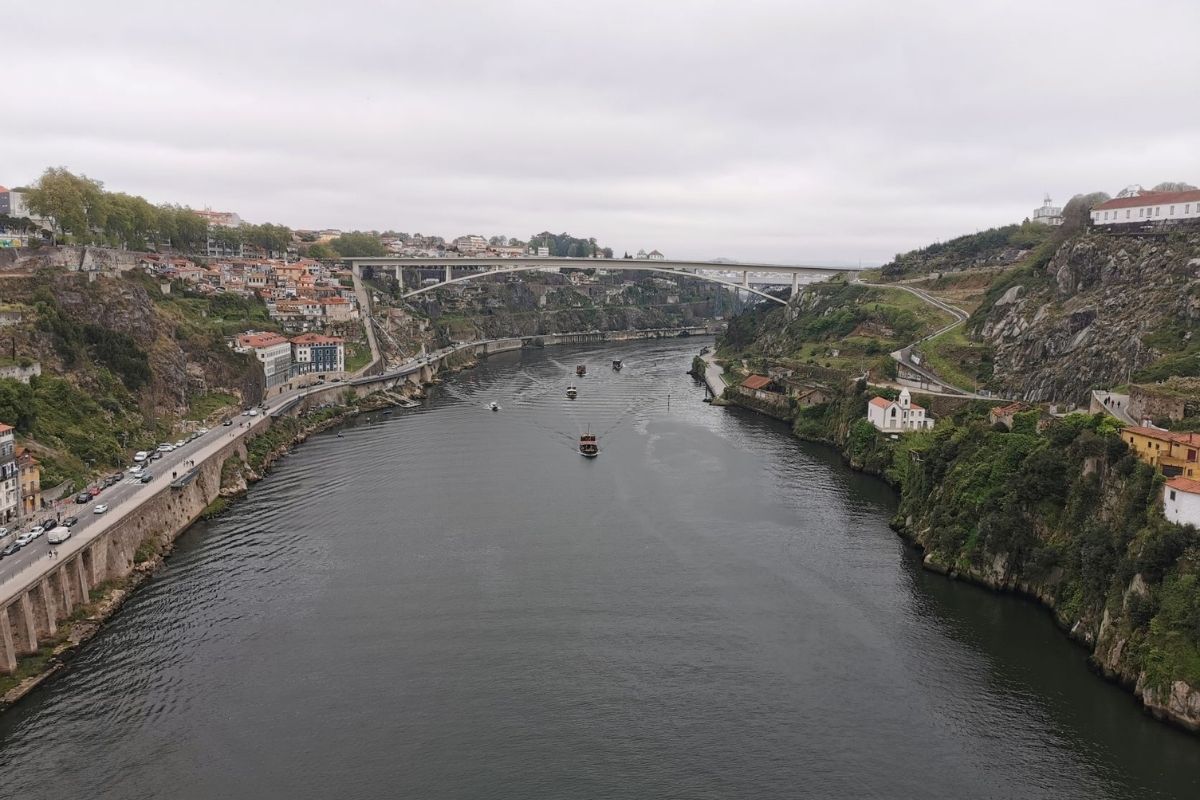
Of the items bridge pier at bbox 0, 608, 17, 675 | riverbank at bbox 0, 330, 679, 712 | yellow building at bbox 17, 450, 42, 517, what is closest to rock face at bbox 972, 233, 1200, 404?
riverbank at bbox 0, 330, 679, 712

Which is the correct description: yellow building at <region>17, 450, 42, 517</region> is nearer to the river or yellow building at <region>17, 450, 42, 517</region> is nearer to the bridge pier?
the river

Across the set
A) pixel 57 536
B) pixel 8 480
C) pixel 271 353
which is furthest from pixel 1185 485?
pixel 271 353

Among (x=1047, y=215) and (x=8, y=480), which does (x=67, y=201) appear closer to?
(x=8, y=480)

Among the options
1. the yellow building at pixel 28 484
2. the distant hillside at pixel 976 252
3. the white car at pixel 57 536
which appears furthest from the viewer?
the distant hillside at pixel 976 252

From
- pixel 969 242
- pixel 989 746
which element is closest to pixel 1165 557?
pixel 989 746

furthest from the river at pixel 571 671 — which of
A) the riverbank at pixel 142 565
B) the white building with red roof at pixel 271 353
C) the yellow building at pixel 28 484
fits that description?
the white building with red roof at pixel 271 353

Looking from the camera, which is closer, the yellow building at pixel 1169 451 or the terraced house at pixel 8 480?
the yellow building at pixel 1169 451

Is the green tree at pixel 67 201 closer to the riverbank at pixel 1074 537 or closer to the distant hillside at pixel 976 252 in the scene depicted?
the riverbank at pixel 1074 537

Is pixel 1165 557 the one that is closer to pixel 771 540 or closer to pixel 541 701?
pixel 771 540
